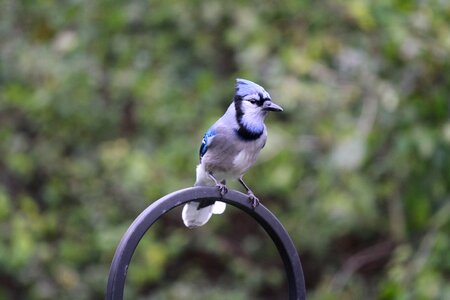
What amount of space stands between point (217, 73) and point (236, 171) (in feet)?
11.9

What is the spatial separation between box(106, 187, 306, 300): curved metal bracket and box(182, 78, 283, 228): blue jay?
12.4 inches

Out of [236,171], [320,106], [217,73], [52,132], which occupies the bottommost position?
[236,171]

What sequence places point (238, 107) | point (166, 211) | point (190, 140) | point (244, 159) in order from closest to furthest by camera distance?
1. point (166, 211)
2. point (238, 107)
3. point (244, 159)
4. point (190, 140)

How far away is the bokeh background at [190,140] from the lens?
490 centimetres

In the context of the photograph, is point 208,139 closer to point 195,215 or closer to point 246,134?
point 246,134

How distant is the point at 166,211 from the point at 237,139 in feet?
2.51

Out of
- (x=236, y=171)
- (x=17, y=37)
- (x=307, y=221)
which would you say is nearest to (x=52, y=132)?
(x=17, y=37)

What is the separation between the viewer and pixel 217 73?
6.49 meters

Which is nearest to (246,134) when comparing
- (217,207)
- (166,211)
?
(217,207)

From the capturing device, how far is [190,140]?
578cm

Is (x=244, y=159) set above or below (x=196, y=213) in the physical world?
above

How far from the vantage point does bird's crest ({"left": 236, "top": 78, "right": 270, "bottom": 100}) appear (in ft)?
8.82

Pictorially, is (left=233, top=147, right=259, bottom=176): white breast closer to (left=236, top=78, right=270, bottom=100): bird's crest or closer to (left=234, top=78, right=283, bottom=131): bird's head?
(left=234, top=78, right=283, bottom=131): bird's head

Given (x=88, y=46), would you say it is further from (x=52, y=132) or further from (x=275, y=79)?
(x=275, y=79)
